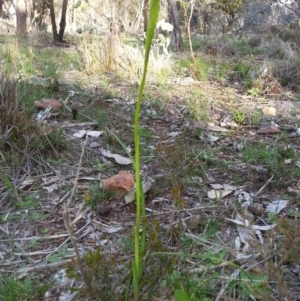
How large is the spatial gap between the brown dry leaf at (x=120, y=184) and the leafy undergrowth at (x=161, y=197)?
0.03m

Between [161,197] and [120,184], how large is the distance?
0.19 m

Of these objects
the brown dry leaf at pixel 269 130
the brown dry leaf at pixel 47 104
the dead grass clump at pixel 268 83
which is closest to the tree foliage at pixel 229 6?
the dead grass clump at pixel 268 83

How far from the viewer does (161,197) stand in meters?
1.58

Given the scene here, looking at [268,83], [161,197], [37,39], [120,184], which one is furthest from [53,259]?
[37,39]

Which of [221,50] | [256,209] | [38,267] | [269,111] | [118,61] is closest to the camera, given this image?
[38,267]

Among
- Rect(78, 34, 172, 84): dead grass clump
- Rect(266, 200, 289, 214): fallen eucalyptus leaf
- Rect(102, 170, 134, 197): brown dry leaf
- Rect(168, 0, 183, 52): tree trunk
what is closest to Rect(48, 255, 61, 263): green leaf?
Rect(102, 170, 134, 197): brown dry leaf

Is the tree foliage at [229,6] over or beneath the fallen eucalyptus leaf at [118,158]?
over

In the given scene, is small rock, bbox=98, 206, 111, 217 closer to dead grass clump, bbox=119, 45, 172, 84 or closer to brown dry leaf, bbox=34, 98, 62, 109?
brown dry leaf, bbox=34, 98, 62, 109

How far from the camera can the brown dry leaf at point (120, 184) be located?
4.98 ft

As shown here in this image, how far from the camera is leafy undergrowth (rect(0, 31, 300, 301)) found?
A: 956 mm

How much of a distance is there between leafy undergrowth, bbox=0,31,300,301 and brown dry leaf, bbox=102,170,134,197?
0.03 meters

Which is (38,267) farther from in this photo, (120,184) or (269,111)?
(269,111)

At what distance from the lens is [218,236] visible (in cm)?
133

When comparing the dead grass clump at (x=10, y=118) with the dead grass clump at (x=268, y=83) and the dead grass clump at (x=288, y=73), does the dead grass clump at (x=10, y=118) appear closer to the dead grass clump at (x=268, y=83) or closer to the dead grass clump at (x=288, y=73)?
the dead grass clump at (x=268, y=83)
